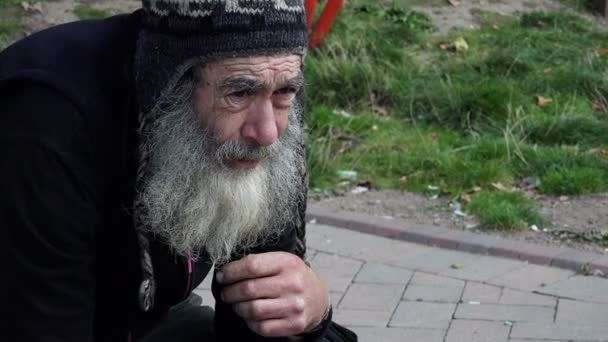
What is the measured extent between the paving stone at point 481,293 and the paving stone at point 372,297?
0.23 meters

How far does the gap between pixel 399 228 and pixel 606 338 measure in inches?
45.4

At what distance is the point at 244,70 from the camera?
234cm

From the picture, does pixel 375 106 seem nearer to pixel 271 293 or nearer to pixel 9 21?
pixel 9 21

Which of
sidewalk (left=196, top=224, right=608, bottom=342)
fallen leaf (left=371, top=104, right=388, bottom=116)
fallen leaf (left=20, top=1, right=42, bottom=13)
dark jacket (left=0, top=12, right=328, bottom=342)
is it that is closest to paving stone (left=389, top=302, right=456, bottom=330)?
sidewalk (left=196, top=224, right=608, bottom=342)

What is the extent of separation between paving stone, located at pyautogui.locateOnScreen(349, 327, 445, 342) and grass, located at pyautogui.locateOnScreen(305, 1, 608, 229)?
0.98m

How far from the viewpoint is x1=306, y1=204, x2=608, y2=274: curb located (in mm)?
4512

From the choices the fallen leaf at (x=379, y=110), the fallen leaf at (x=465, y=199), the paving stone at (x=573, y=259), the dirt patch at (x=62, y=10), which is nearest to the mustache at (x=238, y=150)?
the paving stone at (x=573, y=259)

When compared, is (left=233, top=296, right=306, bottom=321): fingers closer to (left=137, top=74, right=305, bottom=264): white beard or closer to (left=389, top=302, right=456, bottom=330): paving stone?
(left=137, top=74, right=305, bottom=264): white beard

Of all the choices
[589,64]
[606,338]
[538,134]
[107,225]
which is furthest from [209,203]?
[589,64]

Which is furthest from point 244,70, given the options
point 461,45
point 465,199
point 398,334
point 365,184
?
point 461,45

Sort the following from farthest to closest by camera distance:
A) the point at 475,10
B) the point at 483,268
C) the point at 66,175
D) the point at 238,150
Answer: the point at 475,10 < the point at 483,268 < the point at 238,150 < the point at 66,175

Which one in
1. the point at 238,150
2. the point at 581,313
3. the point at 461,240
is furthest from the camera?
the point at 461,240

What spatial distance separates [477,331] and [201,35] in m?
2.03

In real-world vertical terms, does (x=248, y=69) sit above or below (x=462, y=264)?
above
